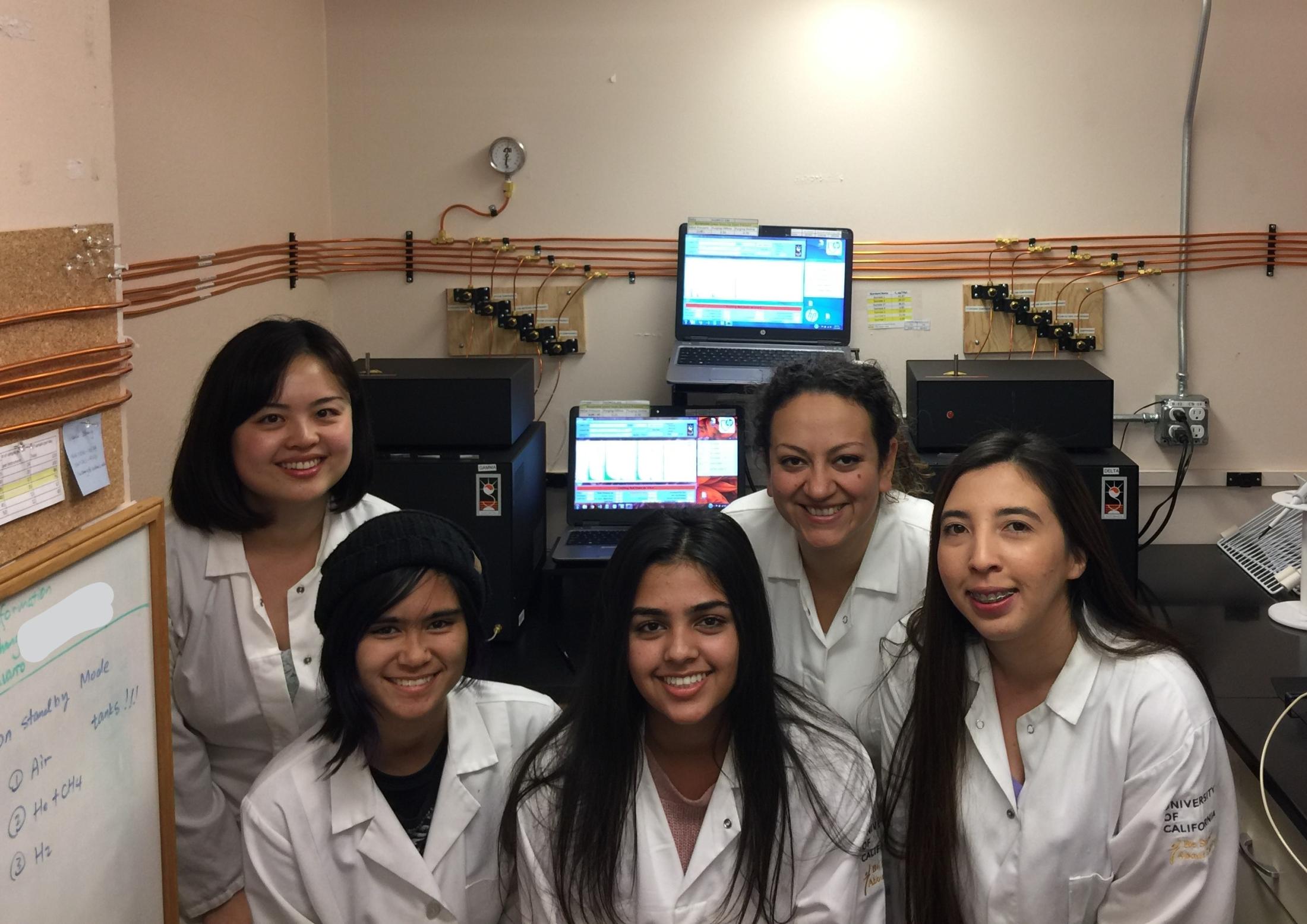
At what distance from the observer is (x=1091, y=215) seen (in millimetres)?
3363

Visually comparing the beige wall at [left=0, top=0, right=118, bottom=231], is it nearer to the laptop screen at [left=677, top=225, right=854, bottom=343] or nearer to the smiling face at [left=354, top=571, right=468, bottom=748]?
the smiling face at [left=354, top=571, right=468, bottom=748]

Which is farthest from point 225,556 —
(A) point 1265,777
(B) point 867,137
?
(B) point 867,137

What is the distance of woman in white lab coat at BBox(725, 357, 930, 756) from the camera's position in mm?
1839

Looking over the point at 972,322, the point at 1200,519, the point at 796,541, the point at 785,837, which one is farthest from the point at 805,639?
the point at 1200,519

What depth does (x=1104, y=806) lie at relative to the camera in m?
1.60

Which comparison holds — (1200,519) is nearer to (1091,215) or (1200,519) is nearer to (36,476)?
(1091,215)

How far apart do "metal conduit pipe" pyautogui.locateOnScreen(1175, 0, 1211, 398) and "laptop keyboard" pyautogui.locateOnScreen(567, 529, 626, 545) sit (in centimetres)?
170

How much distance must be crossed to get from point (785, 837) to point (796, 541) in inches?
22.3

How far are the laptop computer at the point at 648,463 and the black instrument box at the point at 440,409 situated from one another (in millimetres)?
281

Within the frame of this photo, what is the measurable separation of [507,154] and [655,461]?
3.50 ft

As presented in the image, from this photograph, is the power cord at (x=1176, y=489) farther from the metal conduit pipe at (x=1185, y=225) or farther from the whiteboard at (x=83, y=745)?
the whiteboard at (x=83, y=745)

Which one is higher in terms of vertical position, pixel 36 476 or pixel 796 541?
pixel 36 476

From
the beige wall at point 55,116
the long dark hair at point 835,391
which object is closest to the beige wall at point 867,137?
the long dark hair at point 835,391

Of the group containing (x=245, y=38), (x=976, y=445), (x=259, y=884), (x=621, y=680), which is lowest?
(x=259, y=884)
